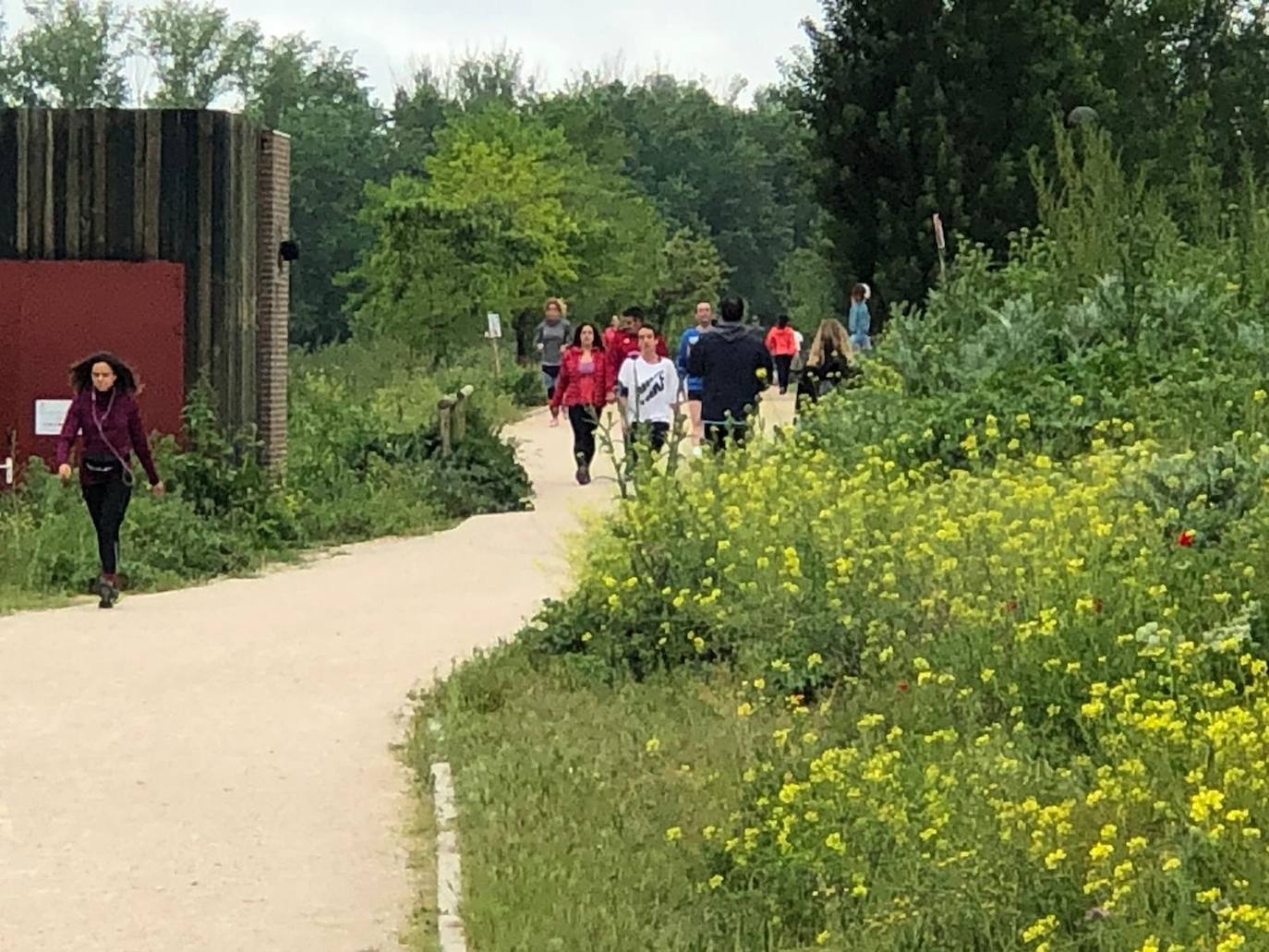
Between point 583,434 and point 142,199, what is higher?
point 142,199

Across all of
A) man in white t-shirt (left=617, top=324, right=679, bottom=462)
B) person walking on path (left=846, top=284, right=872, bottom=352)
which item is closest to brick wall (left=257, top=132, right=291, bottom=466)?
man in white t-shirt (left=617, top=324, right=679, bottom=462)

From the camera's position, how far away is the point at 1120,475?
34.2 feet

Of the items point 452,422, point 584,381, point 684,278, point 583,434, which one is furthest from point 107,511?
point 684,278

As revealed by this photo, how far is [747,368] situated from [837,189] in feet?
64.0

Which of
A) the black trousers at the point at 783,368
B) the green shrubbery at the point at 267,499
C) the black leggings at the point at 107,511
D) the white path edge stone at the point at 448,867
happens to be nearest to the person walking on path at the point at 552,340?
the green shrubbery at the point at 267,499

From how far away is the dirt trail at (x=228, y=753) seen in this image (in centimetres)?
739

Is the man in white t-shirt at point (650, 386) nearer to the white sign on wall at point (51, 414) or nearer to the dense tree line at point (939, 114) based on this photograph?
the white sign on wall at point (51, 414)

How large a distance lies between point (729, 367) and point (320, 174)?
3057 inches

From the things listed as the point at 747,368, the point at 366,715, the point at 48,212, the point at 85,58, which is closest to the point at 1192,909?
the point at 366,715

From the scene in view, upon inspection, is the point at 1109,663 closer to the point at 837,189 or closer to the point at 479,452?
the point at 479,452

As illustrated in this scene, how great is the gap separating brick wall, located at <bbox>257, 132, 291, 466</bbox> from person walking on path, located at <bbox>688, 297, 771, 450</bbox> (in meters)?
3.89

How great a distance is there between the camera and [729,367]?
1748 centimetres

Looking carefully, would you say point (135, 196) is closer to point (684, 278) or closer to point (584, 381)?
point (584, 381)

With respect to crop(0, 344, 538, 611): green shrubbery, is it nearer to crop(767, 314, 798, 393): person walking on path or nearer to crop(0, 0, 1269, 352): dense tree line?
crop(0, 0, 1269, 352): dense tree line
